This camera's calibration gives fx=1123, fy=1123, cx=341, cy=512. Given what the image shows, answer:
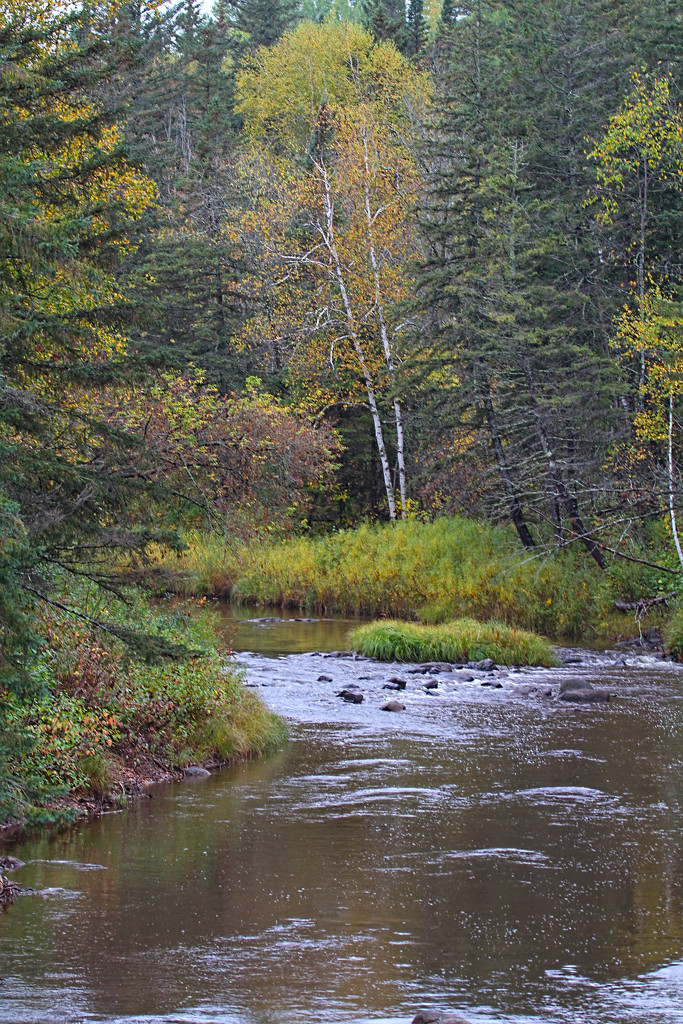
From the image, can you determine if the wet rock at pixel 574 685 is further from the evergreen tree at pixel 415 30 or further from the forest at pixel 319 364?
the evergreen tree at pixel 415 30

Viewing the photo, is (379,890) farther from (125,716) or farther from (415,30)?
(415,30)

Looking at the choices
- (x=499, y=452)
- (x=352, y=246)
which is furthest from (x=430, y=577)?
(x=352, y=246)

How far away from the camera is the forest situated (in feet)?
33.8

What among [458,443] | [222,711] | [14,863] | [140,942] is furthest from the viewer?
[458,443]

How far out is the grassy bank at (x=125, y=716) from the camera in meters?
11.0

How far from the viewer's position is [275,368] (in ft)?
130

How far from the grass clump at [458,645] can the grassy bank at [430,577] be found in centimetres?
182

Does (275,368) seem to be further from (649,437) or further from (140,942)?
(140,942)

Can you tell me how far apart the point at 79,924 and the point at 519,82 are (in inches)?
1313

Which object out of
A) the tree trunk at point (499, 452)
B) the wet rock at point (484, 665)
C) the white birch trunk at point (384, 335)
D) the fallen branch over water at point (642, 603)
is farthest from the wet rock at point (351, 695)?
the white birch trunk at point (384, 335)

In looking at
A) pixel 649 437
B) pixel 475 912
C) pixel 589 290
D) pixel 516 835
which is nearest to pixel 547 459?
pixel 649 437

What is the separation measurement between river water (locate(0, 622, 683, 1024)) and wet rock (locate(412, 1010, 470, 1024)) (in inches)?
11.1

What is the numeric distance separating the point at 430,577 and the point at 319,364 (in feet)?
34.6

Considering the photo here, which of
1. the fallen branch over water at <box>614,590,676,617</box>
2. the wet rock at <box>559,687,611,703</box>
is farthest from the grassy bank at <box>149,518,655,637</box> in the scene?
the wet rock at <box>559,687,611,703</box>
